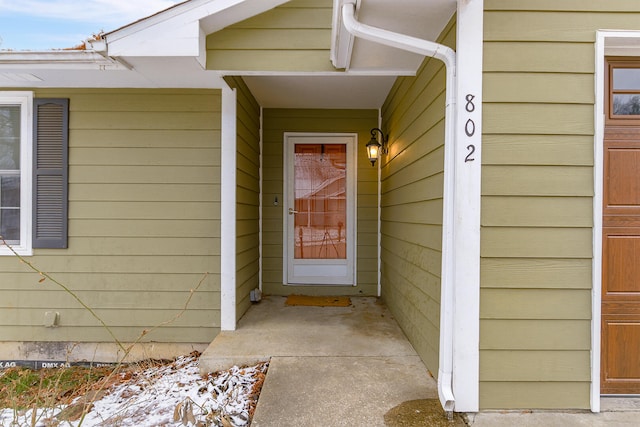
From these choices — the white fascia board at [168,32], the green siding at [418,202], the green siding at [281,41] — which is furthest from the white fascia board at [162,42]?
the green siding at [418,202]

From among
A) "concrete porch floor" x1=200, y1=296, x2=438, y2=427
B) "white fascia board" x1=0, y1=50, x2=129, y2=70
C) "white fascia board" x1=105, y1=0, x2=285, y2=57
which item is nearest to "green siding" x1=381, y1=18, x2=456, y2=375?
"concrete porch floor" x1=200, y1=296, x2=438, y2=427

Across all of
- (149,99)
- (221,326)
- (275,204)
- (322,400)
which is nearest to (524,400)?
(322,400)

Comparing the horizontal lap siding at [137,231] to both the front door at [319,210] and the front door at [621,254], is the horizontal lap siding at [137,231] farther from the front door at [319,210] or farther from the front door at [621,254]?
the front door at [621,254]

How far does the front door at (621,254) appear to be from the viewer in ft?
6.62

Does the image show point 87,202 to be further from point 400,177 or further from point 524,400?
point 524,400

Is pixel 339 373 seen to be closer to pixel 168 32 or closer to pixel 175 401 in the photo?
pixel 175 401

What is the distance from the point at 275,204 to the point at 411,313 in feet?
7.23

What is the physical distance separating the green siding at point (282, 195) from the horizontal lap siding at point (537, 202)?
2.41m

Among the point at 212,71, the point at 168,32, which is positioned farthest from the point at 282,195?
the point at 168,32

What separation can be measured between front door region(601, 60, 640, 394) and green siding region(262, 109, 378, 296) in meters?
2.49

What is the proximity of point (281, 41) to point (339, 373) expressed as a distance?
2439 millimetres

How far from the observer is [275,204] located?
4.34 metres

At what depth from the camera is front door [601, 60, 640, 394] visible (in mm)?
2018

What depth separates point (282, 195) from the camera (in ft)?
14.2
